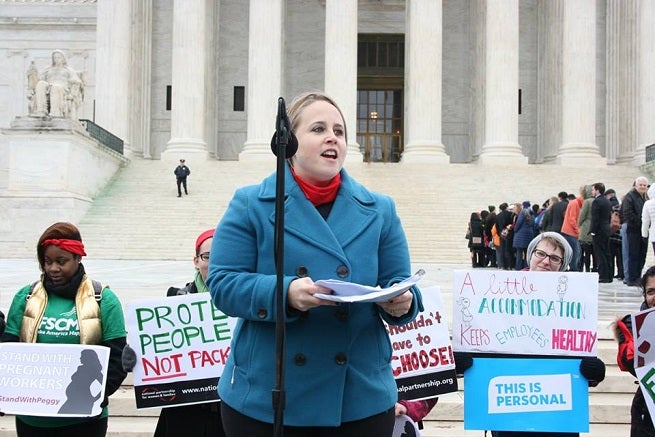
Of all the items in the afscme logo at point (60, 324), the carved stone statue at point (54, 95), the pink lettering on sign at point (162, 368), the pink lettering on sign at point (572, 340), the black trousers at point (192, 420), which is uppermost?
the carved stone statue at point (54, 95)

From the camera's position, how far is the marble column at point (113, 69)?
3747 cm

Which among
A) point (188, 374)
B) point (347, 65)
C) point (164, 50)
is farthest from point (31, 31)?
point (188, 374)

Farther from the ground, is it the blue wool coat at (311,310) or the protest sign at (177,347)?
the blue wool coat at (311,310)

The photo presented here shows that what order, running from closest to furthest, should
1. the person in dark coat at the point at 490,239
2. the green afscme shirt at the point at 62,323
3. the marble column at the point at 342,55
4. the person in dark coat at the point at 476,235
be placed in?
the green afscme shirt at the point at 62,323, the person in dark coat at the point at 490,239, the person in dark coat at the point at 476,235, the marble column at the point at 342,55

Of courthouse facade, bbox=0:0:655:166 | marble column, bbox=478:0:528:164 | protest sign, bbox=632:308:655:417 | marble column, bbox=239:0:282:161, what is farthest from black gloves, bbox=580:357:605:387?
marble column, bbox=239:0:282:161

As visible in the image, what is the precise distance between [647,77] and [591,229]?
24.4 meters

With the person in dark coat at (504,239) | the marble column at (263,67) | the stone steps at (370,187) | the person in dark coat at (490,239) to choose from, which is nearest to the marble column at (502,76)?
the stone steps at (370,187)

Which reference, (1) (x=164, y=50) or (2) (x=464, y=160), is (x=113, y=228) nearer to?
(1) (x=164, y=50)

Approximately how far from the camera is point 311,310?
291cm

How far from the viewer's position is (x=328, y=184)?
10.2 feet

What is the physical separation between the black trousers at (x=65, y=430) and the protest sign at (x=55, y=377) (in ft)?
0.36

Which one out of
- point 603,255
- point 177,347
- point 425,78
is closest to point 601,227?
point 603,255

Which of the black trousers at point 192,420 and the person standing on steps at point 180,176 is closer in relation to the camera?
the black trousers at point 192,420

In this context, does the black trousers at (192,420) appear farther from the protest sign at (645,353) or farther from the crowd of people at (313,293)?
the protest sign at (645,353)
